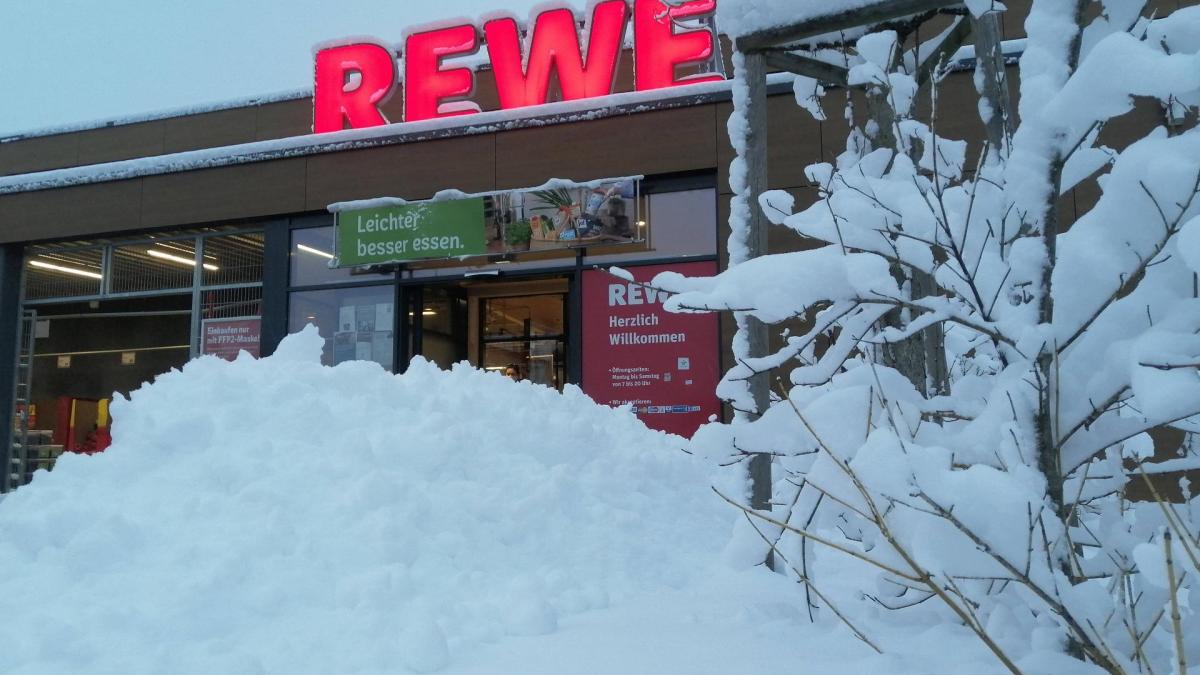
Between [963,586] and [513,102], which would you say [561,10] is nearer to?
[513,102]

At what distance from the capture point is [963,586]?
220cm

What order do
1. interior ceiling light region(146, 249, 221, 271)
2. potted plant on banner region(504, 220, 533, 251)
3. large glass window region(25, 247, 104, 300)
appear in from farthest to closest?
large glass window region(25, 247, 104, 300) < interior ceiling light region(146, 249, 221, 271) < potted plant on banner region(504, 220, 533, 251)

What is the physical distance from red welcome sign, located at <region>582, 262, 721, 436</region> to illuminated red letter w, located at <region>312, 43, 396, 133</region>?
3.97 m

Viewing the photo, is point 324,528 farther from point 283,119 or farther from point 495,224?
point 283,119

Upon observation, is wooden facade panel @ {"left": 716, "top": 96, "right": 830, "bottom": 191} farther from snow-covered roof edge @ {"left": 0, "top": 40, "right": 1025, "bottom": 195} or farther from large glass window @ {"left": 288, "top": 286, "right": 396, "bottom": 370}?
large glass window @ {"left": 288, "top": 286, "right": 396, "bottom": 370}

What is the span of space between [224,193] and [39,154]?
464 cm

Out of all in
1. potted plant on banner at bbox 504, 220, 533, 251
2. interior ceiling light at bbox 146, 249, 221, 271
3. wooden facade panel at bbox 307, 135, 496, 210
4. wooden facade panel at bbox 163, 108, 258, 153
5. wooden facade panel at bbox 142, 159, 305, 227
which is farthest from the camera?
wooden facade panel at bbox 163, 108, 258, 153

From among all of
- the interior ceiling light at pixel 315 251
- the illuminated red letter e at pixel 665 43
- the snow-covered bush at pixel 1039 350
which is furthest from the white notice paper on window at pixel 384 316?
the snow-covered bush at pixel 1039 350

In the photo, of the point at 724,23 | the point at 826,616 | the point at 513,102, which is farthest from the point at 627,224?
the point at 826,616

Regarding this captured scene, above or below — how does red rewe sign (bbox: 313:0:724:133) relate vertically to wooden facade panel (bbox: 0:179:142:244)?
above

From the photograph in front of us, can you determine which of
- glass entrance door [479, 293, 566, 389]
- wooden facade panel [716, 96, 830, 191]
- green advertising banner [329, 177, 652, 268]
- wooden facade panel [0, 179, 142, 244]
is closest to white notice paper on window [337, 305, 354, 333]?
green advertising banner [329, 177, 652, 268]

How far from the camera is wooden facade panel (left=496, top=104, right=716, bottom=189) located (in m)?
9.70

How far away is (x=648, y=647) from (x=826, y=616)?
688mm

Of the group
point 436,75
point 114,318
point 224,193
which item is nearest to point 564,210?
point 436,75
